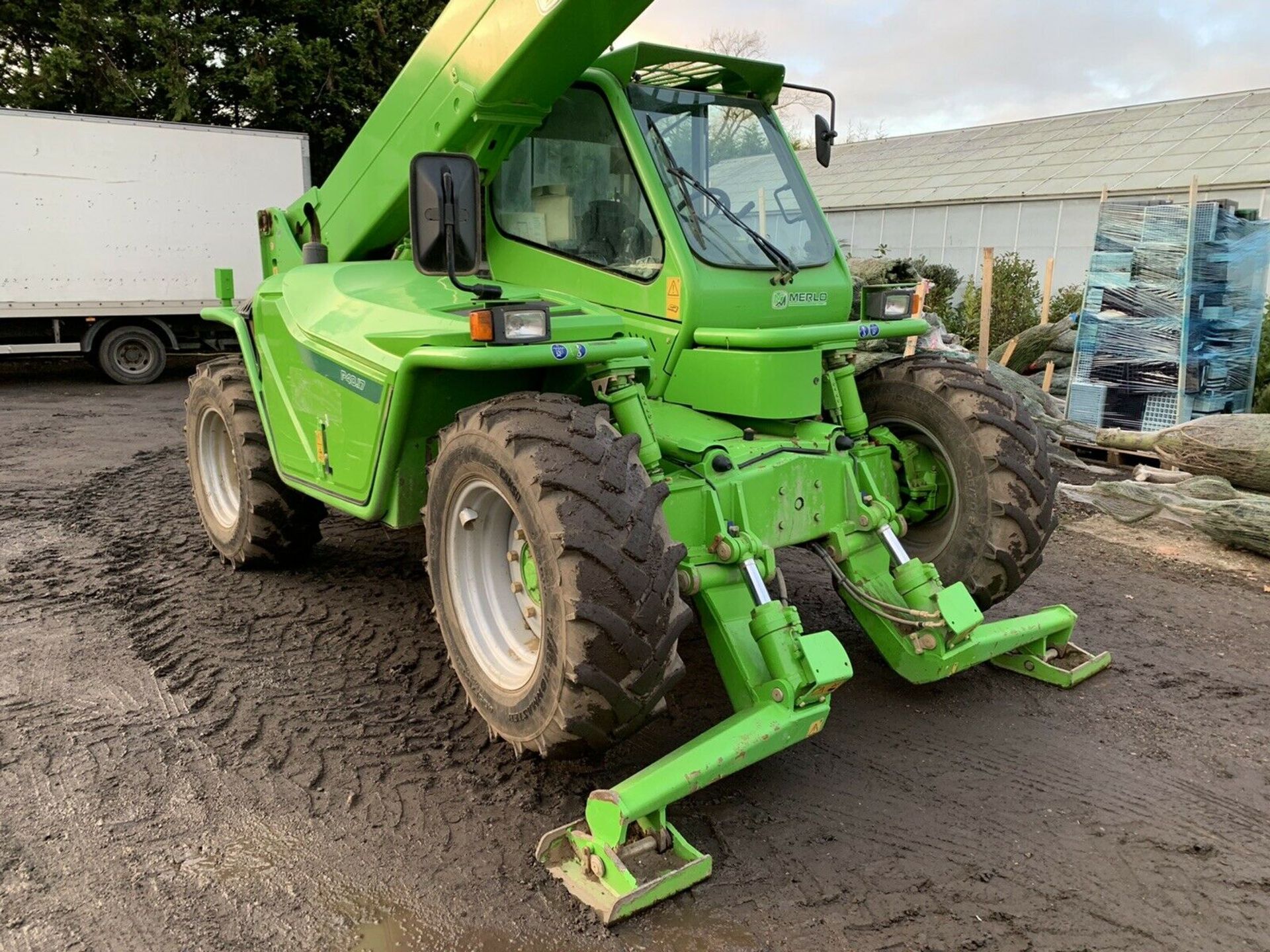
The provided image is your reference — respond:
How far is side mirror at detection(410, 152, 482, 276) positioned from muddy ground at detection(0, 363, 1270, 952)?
1803 mm

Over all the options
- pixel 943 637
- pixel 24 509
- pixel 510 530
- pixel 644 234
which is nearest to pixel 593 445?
pixel 510 530

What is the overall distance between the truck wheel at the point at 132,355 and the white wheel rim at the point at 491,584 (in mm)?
11321

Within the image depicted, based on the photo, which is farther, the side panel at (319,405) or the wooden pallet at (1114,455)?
the wooden pallet at (1114,455)

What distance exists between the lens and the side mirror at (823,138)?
192 inches

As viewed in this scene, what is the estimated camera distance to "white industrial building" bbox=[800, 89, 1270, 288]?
53.8 feet

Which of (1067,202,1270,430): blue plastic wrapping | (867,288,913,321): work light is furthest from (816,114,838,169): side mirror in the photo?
(1067,202,1270,430): blue plastic wrapping

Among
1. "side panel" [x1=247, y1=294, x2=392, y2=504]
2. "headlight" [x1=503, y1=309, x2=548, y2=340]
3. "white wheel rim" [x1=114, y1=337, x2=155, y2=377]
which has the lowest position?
"white wheel rim" [x1=114, y1=337, x2=155, y2=377]

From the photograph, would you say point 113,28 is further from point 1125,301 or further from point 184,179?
point 1125,301

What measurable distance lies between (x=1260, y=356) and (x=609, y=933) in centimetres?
1146

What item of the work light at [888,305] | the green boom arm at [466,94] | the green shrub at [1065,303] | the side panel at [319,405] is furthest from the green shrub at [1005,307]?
the side panel at [319,405]

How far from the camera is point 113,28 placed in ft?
47.0

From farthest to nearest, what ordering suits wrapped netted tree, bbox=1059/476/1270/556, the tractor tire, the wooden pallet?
the wooden pallet
wrapped netted tree, bbox=1059/476/1270/556
the tractor tire

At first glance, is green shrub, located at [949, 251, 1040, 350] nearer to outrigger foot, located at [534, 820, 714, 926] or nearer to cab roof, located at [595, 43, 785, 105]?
cab roof, located at [595, 43, 785, 105]

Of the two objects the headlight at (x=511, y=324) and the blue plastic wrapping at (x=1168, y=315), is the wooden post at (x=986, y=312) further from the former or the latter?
the headlight at (x=511, y=324)
